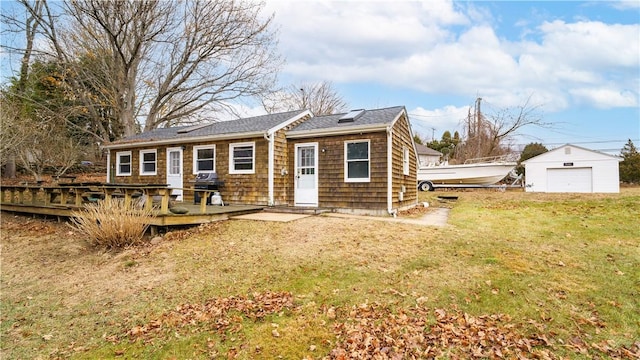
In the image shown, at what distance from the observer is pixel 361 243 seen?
6504 millimetres

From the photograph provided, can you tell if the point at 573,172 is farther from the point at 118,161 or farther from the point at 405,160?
the point at 118,161

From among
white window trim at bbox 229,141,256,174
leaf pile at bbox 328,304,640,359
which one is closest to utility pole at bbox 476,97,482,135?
white window trim at bbox 229,141,256,174

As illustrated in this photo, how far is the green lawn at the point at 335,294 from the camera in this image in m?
3.55

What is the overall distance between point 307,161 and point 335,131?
1552mm

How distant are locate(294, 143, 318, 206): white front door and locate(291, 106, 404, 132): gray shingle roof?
0.72 meters

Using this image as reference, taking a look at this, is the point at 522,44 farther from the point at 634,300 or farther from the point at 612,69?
the point at 634,300

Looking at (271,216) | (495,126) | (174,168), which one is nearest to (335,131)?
(271,216)

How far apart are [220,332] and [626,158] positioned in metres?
26.8

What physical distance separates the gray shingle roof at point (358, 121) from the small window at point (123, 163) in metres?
8.22

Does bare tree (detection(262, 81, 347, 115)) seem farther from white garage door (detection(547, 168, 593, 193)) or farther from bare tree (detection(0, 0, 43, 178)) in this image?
white garage door (detection(547, 168, 593, 193))

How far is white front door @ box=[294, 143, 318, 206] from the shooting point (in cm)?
1097

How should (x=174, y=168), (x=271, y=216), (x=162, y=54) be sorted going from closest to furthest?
(x=271, y=216) < (x=174, y=168) < (x=162, y=54)

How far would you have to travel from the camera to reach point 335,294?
15.0ft

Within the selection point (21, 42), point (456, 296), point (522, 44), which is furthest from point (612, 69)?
point (21, 42)
